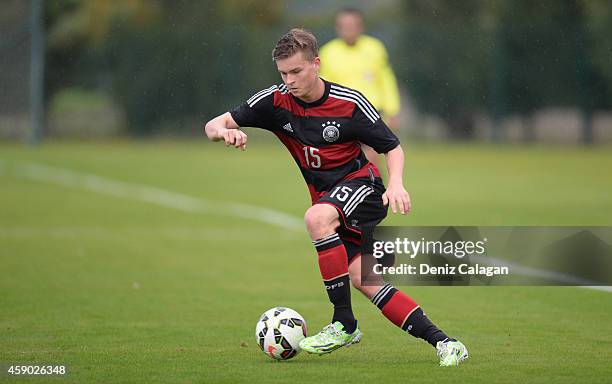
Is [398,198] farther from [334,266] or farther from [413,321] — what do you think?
[413,321]

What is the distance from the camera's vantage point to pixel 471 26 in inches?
1372

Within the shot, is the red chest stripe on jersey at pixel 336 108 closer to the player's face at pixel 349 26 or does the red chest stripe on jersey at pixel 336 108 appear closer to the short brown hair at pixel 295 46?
the short brown hair at pixel 295 46

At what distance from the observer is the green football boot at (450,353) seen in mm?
6227

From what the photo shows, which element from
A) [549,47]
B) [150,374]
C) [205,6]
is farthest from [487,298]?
[205,6]

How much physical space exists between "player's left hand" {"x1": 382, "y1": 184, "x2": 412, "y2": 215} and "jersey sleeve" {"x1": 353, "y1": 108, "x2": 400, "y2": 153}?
1.27 ft

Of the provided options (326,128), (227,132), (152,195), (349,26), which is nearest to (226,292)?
(326,128)

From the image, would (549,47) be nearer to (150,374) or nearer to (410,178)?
(410,178)

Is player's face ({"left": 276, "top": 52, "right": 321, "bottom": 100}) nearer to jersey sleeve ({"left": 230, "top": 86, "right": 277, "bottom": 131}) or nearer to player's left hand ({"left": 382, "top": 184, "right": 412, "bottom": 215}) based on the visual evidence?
Answer: jersey sleeve ({"left": 230, "top": 86, "right": 277, "bottom": 131})

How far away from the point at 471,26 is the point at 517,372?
2959cm

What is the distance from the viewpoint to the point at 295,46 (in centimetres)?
646

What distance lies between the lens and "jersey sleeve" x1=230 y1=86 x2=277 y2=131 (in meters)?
6.82

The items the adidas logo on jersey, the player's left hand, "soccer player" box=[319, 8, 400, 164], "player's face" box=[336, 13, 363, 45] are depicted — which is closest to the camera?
the player's left hand

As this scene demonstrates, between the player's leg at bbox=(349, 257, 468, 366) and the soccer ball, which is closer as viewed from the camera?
the player's leg at bbox=(349, 257, 468, 366)

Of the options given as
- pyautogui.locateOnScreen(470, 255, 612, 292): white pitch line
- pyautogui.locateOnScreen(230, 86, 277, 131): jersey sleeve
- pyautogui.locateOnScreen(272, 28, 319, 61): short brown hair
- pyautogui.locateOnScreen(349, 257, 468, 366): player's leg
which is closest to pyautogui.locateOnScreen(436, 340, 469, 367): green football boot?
pyautogui.locateOnScreen(349, 257, 468, 366): player's leg
